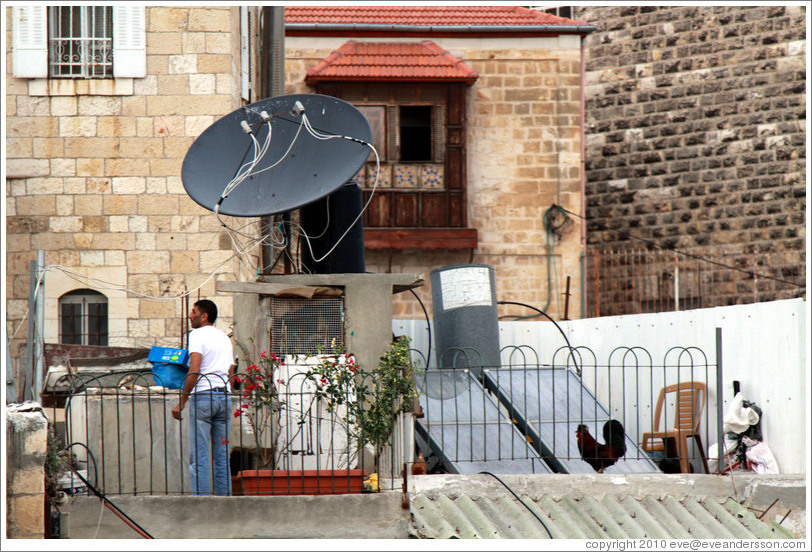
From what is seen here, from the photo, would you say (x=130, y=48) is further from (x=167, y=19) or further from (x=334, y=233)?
(x=334, y=233)

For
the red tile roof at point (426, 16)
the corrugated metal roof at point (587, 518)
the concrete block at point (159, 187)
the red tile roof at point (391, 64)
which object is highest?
the red tile roof at point (426, 16)

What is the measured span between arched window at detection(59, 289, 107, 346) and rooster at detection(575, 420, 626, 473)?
5710 millimetres

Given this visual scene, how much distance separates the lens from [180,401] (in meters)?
8.28

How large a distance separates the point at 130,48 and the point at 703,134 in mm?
11327

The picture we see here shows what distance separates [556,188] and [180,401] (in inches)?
478

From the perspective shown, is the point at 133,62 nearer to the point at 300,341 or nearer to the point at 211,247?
the point at 211,247

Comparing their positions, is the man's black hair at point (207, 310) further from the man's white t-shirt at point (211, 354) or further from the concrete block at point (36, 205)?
the concrete block at point (36, 205)

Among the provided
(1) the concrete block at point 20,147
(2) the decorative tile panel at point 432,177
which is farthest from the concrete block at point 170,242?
(2) the decorative tile panel at point 432,177

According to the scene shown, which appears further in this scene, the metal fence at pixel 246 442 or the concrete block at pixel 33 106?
the concrete block at pixel 33 106

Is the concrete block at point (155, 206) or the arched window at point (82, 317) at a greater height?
the concrete block at point (155, 206)

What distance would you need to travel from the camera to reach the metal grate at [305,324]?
9102 millimetres

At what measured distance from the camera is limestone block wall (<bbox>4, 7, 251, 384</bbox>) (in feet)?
41.7

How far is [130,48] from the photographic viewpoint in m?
12.7

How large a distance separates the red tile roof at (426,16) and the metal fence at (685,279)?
4.21 metres
